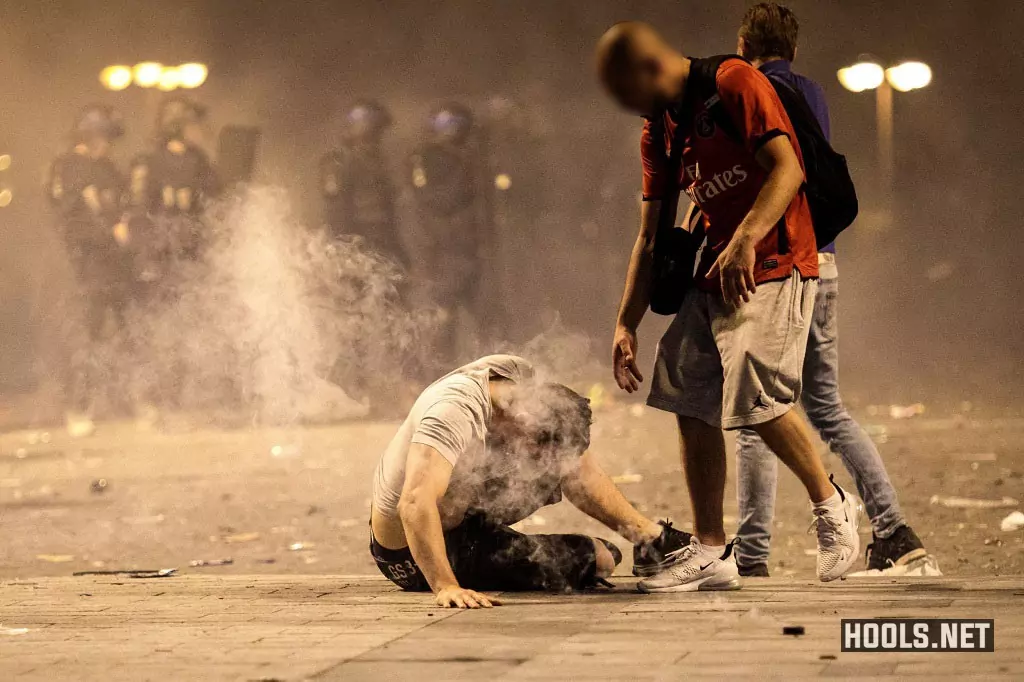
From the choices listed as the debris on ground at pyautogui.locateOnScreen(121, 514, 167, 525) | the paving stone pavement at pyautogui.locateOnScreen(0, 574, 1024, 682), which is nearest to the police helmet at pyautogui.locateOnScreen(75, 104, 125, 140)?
the debris on ground at pyautogui.locateOnScreen(121, 514, 167, 525)

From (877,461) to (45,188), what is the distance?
10.1 m

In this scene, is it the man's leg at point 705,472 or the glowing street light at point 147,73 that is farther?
the glowing street light at point 147,73

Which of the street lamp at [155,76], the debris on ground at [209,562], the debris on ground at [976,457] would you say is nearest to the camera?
the debris on ground at [209,562]

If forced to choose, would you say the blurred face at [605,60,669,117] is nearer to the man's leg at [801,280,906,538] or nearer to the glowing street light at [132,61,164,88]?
the man's leg at [801,280,906,538]

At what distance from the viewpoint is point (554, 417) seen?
4.08 metres

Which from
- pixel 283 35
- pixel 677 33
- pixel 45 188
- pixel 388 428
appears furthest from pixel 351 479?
pixel 45 188

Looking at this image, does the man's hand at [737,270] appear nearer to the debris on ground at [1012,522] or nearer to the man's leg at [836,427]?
the man's leg at [836,427]

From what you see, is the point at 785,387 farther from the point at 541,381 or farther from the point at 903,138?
the point at 903,138

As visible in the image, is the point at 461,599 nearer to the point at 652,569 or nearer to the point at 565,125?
the point at 652,569

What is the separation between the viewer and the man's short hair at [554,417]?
13.2 ft

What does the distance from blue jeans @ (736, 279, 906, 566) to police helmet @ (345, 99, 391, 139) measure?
8.52 meters

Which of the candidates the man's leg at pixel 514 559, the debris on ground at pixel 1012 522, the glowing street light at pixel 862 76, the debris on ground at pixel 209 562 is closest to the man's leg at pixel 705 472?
the man's leg at pixel 514 559

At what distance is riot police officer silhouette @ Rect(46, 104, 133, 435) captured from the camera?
11461 mm

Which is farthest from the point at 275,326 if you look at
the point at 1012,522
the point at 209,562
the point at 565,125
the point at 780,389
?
the point at 780,389
